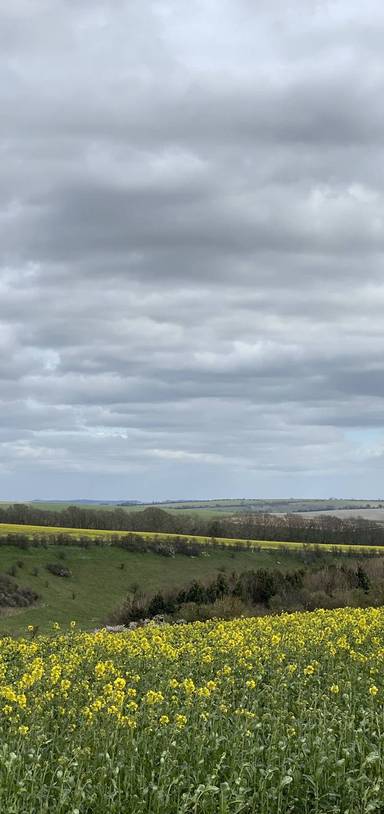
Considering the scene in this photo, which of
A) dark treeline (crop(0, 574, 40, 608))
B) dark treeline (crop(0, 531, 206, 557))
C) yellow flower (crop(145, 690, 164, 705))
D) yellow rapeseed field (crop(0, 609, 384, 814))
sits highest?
Answer: yellow flower (crop(145, 690, 164, 705))

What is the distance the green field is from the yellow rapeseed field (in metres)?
35.5

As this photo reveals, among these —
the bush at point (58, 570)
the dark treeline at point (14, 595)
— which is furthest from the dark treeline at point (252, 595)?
the bush at point (58, 570)

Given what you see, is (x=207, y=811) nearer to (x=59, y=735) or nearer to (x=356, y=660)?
(x=59, y=735)

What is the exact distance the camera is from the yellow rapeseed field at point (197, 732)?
6.68 meters

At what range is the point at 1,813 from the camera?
6211 mm

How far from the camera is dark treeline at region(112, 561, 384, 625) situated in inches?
1298

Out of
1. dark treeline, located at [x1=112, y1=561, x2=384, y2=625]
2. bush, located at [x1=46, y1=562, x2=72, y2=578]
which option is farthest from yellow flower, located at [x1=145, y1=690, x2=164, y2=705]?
bush, located at [x1=46, y1=562, x2=72, y2=578]

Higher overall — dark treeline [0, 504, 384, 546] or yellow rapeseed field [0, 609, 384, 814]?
yellow rapeseed field [0, 609, 384, 814]

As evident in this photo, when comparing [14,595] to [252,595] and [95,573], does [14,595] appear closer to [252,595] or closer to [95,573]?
[95,573]

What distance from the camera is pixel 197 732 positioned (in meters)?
8.42

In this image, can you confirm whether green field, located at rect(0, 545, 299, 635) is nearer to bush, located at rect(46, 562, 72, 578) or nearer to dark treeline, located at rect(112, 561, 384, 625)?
bush, located at rect(46, 562, 72, 578)

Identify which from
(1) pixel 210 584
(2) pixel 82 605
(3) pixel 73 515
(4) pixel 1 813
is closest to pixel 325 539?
(3) pixel 73 515

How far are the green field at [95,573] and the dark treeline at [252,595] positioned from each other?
6003 mm

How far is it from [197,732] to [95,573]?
62.5m
